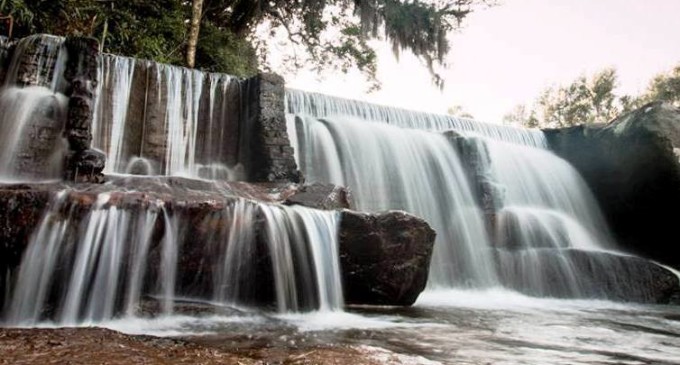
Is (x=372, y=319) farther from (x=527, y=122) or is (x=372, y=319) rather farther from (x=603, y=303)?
(x=527, y=122)

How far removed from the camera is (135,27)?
1231 centimetres

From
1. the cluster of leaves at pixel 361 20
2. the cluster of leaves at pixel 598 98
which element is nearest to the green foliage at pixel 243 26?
the cluster of leaves at pixel 361 20

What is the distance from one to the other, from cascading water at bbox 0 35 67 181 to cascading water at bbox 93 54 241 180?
81 cm

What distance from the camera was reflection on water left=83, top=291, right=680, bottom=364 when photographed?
12.1ft

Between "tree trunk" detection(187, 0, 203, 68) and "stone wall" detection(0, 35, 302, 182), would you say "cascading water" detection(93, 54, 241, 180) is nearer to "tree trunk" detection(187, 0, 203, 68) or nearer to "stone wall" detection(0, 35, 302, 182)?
"stone wall" detection(0, 35, 302, 182)

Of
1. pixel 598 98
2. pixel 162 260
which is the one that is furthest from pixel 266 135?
pixel 598 98

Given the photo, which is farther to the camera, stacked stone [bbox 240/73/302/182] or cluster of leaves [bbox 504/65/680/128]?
cluster of leaves [bbox 504/65/680/128]

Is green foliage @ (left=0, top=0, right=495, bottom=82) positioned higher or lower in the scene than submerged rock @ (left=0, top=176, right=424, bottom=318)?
higher

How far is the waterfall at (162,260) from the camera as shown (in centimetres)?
431

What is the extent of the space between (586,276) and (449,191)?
11.4ft

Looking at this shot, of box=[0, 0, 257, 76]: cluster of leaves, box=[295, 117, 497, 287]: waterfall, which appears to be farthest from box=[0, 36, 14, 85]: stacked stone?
box=[295, 117, 497, 287]: waterfall

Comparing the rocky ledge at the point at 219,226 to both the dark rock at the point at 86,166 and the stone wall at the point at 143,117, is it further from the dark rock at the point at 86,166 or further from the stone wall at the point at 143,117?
the stone wall at the point at 143,117

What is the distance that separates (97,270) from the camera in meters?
4.50

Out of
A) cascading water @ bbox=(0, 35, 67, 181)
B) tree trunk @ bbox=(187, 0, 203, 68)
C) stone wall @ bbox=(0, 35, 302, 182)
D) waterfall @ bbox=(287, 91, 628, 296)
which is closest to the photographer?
cascading water @ bbox=(0, 35, 67, 181)
